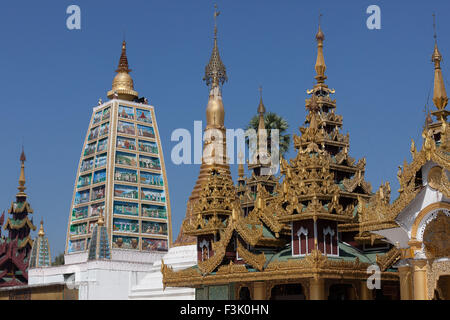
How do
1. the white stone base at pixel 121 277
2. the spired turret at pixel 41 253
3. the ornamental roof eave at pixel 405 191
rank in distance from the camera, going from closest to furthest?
1. the ornamental roof eave at pixel 405 191
2. the white stone base at pixel 121 277
3. the spired turret at pixel 41 253

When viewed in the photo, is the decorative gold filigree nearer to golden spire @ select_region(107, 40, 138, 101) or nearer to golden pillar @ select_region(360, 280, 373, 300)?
golden pillar @ select_region(360, 280, 373, 300)

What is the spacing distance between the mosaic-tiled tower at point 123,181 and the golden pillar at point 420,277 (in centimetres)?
3987

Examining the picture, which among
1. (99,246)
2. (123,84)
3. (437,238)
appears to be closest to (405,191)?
(437,238)

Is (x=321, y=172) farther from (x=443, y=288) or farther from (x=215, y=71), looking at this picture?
(x=215, y=71)

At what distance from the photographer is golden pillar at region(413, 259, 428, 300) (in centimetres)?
2623

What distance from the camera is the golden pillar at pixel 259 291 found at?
32312mm

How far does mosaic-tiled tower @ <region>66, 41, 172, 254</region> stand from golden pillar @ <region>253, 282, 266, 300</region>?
1257 inches

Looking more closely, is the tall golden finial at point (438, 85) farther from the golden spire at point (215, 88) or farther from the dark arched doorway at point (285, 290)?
the golden spire at point (215, 88)

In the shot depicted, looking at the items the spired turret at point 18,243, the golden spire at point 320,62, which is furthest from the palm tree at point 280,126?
the spired turret at point 18,243

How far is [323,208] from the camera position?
3105cm

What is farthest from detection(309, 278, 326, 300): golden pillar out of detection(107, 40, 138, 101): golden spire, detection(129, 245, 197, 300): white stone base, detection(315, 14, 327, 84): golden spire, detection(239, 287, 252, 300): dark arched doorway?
detection(107, 40, 138, 101): golden spire
